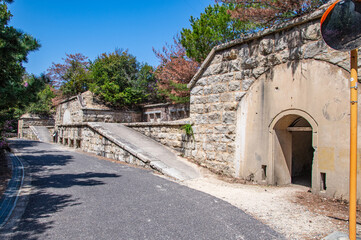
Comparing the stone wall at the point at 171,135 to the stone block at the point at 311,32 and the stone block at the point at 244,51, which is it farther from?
the stone block at the point at 311,32

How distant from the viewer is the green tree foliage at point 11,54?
17.4 ft

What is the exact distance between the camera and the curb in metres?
3.44

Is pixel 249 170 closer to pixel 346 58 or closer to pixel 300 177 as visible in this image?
pixel 300 177

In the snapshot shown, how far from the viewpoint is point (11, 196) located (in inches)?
169

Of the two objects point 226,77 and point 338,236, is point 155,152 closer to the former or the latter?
point 226,77

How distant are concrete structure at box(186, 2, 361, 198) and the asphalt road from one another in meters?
1.95

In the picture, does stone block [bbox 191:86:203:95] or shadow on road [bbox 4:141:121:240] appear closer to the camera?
shadow on road [bbox 4:141:121:240]

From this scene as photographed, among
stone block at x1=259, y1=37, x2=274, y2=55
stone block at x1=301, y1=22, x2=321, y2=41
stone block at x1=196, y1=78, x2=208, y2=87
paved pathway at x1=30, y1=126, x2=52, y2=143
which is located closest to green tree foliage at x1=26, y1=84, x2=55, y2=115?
paved pathway at x1=30, y1=126, x2=52, y2=143

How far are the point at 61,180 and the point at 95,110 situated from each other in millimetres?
11605

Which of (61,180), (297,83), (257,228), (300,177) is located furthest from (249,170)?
(61,180)

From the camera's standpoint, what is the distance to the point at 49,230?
120 inches

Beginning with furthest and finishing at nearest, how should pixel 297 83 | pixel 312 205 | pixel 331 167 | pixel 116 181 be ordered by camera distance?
pixel 116 181 < pixel 297 83 < pixel 331 167 < pixel 312 205

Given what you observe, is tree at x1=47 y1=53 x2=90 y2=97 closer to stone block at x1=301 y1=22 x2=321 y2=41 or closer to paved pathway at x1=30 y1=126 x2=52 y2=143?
paved pathway at x1=30 y1=126 x2=52 y2=143

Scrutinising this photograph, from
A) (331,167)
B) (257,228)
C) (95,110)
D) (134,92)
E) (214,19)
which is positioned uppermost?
(214,19)
